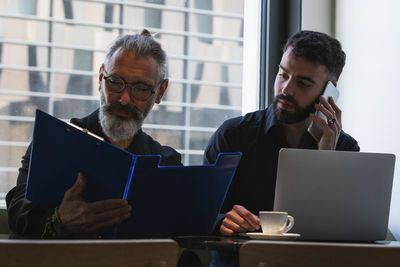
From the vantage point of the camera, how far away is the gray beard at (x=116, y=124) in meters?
2.02

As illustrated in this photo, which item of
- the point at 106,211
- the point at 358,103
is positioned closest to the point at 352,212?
the point at 106,211

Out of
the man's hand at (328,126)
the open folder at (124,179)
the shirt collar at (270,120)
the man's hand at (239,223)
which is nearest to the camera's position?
the open folder at (124,179)

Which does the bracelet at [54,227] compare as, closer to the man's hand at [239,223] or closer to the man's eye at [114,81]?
the man's hand at [239,223]

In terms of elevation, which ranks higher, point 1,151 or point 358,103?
point 358,103

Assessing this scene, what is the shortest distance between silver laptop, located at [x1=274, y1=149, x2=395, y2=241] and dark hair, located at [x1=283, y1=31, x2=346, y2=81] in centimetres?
79

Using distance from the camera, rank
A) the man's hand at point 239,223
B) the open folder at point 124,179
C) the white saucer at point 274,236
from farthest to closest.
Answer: the man's hand at point 239,223, the white saucer at point 274,236, the open folder at point 124,179

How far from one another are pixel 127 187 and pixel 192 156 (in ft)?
4.94

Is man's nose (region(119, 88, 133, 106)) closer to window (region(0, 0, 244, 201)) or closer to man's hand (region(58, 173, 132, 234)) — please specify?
man's hand (region(58, 173, 132, 234))

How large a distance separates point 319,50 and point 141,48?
2.59ft

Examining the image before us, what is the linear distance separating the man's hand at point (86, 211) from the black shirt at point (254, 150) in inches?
33.3

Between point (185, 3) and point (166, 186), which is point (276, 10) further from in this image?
point (166, 186)

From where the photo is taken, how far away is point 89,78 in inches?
108

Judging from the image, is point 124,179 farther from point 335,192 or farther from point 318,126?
point 318,126

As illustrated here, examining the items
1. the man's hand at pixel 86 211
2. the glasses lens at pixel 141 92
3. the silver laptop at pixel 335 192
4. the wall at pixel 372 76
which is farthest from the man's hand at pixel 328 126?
the man's hand at pixel 86 211
